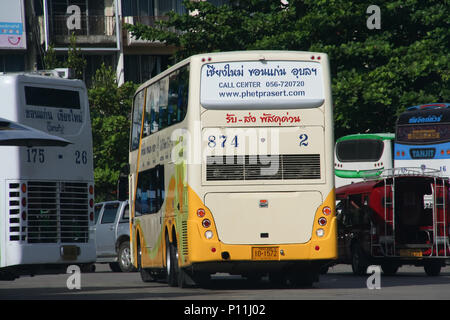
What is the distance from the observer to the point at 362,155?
3909cm

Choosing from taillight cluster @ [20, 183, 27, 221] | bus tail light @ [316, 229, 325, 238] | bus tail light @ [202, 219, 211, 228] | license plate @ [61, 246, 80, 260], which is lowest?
license plate @ [61, 246, 80, 260]

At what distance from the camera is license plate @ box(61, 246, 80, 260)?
21.1 metres

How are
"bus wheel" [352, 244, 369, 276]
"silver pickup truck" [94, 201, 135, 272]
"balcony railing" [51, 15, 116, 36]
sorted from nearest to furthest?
"bus wheel" [352, 244, 369, 276], "silver pickup truck" [94, 201, 135, 272], "balcony railing" [51, 15, 116, 36]

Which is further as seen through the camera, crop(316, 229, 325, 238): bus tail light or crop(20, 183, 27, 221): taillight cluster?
crop(20, 183, 27, 221): taillight cluster

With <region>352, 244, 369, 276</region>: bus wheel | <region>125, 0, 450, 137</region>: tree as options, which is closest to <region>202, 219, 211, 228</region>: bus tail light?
<region>352, 244, 369, 276</region>: bus wheel

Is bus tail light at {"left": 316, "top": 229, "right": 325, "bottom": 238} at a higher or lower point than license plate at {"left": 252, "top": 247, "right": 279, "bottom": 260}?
higher

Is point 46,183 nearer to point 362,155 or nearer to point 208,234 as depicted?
point 208,234

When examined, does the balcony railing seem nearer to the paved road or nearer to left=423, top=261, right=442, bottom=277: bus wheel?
left=423, top=261, right=442, bottom=277: bus wheel

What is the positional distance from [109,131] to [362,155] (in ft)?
35.2

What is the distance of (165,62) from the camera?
182 feet

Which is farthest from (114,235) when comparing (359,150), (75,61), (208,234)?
(75,61)

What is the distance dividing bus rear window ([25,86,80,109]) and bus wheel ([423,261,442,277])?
9580 mm

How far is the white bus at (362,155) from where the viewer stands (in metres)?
38.8

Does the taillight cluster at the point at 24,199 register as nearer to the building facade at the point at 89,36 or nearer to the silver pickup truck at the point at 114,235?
the silver pickup truck at the point at 114,235
